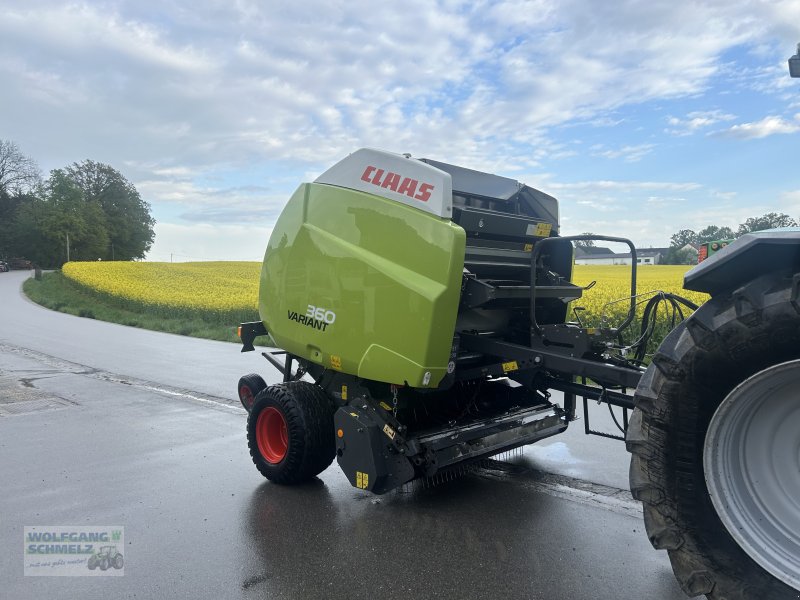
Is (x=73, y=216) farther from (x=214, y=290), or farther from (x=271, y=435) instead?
(x=271, y=435)

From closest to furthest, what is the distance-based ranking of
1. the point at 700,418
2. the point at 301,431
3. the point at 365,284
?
the point at 700,418, the point at 365,284, the point at 301,431

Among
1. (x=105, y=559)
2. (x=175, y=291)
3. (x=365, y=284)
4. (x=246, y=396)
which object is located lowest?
(x=105, y=559)

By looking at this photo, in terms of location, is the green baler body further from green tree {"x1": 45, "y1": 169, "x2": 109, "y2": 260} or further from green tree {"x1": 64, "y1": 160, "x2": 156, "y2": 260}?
green tree {"x1": 64, "y1": 160, "x2": 156, "y2": 260}

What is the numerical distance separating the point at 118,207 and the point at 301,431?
81122mm

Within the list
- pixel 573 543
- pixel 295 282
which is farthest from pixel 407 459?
pixel 295 282

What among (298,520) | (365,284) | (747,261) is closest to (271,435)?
(298,520)

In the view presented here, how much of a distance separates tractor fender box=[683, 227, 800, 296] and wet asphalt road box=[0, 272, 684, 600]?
5.15 ft

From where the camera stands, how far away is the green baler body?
3525 millimetres

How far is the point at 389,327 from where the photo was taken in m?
3.72

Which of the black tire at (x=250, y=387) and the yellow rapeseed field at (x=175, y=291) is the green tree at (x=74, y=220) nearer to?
the yellow rapeseed field at (x=175, y=291)

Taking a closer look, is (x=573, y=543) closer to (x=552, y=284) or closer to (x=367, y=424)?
(x=367, y=424)

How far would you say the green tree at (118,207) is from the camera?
239 feet

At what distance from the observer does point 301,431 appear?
4242mm

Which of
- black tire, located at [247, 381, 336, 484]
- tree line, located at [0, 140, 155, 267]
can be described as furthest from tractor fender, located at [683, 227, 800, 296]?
tree line, located at [0, 140, 155, 267]
